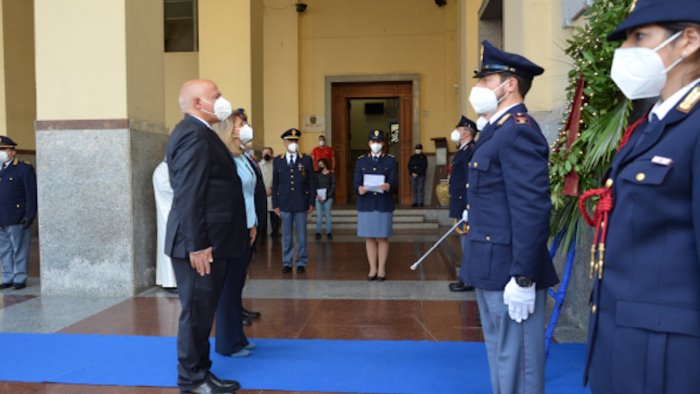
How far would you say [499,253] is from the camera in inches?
91.8

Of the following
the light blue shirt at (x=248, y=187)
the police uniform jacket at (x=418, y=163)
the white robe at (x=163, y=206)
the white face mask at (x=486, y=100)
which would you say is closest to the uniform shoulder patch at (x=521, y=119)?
the white face mask at (x=486, y=100)

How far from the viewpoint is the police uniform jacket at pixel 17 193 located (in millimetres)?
6344

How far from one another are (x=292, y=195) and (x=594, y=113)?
15.5 feet

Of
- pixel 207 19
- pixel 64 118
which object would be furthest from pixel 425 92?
pixel 64 118

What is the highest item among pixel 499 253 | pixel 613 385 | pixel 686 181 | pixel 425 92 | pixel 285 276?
pixel 425 92

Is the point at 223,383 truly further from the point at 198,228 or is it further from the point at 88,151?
the point at 88,151

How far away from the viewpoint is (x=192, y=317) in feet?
10.3

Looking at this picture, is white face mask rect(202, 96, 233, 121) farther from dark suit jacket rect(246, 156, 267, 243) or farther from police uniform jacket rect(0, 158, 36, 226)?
police uniform jacket rect(0, 158, 36, 226)

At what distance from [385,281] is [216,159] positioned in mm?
3698

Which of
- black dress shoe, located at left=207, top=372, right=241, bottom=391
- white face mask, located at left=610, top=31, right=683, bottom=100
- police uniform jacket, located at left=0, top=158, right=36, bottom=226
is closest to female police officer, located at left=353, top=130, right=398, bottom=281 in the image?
black dress shoe, located at left=207, top=372, right=241, bottom=391

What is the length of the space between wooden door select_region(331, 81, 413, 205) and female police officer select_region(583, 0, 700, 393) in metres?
13.6

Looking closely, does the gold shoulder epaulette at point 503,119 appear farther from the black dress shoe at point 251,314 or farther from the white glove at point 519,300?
the black dress shoe at point 251,314

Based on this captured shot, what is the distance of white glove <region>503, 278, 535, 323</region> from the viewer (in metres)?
2.21

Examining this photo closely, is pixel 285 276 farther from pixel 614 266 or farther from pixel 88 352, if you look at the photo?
pixel 614 266
